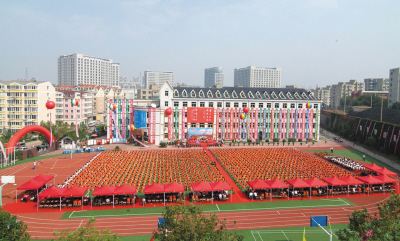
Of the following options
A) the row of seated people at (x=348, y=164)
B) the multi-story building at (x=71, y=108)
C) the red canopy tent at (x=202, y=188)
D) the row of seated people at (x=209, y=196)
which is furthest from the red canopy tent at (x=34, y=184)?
the multi-story building at (x=71, y=108)

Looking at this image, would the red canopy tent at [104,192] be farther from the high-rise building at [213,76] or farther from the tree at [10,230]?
the high-rise building at [213,76]

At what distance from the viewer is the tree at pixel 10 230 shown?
12812 millimetres

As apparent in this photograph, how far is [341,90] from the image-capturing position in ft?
A: 389

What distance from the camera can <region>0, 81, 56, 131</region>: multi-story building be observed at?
6044cm

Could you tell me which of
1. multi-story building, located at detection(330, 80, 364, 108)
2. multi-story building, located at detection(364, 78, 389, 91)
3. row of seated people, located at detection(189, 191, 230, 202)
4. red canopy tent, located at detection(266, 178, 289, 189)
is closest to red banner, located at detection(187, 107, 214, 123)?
row of seated people, located at detection(189, 191, 230, 202)

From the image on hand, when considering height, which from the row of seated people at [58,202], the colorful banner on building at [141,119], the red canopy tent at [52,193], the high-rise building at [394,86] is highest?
the high-rise building at [394,86]

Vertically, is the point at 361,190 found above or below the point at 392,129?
below

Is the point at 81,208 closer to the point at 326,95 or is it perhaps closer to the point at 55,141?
the point at 55,141

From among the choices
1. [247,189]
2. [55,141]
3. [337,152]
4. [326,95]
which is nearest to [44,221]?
[247,189]

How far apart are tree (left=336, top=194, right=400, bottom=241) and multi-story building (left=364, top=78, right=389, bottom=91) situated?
136524 mm

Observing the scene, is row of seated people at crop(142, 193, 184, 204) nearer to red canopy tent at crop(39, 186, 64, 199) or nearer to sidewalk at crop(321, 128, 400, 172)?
red canopy tent at crop(39, 186, 64, 199)

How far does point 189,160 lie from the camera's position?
3794 cm

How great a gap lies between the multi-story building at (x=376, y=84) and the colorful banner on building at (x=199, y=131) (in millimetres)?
107647

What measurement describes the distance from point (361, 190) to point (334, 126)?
146 feet
